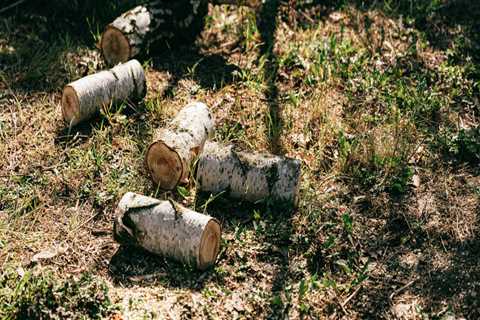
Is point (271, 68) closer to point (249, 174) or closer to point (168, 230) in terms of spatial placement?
point (249, 174)

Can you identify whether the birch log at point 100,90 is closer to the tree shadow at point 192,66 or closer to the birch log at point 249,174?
the tree shadow at point 192,66

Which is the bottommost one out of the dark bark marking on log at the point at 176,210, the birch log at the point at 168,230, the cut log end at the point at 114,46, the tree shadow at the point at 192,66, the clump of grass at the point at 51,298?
the clump of grass at the point at 51,298

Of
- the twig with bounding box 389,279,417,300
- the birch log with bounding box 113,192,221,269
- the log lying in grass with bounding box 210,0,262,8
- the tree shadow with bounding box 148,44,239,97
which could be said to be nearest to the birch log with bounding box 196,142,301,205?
the birch log with bounding box 113,192,221,269

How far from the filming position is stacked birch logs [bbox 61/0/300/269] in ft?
14.1

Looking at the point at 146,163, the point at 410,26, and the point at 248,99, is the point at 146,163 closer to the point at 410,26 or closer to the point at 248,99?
the point at 248,99

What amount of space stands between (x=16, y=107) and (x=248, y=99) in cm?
204

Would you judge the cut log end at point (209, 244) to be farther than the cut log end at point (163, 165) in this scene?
No

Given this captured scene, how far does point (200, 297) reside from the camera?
4.16 meters

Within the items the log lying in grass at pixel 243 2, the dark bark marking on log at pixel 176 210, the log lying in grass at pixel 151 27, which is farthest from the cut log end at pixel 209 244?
the log lying in grass at pixel 243 2

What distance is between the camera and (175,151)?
472cm

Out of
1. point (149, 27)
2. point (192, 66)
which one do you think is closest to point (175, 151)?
point (192, 66)

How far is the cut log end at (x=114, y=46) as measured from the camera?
6.00 metres

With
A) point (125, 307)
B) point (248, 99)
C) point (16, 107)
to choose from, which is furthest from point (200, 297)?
point (16, 107)

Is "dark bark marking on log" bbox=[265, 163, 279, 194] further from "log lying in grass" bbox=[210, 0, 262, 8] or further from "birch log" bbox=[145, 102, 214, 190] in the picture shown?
"log lying in grass" bbox=[210, 0, 262, 8]
